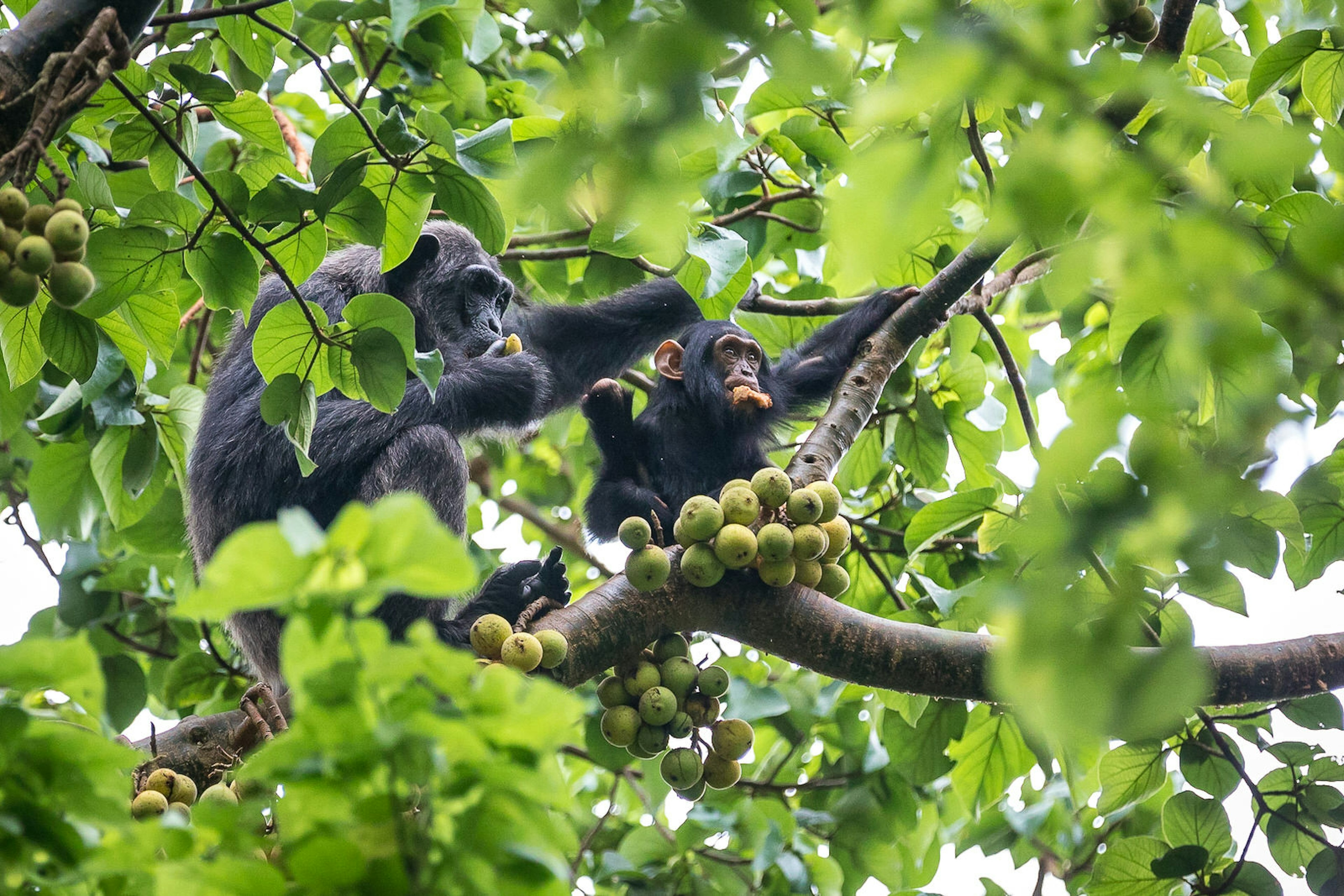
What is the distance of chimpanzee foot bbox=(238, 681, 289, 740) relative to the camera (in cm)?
193

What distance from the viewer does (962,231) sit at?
3.09 m

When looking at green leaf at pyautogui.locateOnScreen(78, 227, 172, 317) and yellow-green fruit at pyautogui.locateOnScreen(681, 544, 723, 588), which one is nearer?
green leaf at pyautogui.locateOnScreen(78, 227, 172, 317)

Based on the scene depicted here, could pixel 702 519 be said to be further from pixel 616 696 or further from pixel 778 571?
pixel 616 696

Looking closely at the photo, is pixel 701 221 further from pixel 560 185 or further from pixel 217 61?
pixel 560 185

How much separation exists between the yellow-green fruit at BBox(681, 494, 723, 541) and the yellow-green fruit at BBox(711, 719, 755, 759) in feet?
1.43

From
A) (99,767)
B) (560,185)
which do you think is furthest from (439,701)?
(560,185)

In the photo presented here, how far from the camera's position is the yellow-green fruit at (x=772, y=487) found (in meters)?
2.08

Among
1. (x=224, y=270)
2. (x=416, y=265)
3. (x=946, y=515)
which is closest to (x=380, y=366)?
(x=224, y=270)

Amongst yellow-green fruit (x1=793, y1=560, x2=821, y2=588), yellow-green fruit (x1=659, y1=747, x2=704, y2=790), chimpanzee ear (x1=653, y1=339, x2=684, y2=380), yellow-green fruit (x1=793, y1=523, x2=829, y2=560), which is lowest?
yellow-green fruit (x1=659, y1=747, x2=704, y2=790)

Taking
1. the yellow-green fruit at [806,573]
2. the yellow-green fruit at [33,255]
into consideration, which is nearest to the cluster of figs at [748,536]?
the yellow-green fruit at [806,573]

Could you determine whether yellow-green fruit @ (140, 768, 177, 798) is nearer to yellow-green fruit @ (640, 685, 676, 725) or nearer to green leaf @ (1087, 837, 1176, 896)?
yellow-green fruit @ (640, 685, 676, 725)

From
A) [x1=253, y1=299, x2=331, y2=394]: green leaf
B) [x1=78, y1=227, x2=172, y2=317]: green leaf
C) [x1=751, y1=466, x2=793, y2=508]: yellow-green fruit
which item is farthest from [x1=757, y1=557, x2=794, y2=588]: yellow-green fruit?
[x1=78, y1=227, x2=172, y2=317]: green leaf

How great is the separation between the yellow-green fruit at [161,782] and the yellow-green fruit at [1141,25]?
2358 millimetres

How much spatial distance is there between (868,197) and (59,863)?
879 mm
